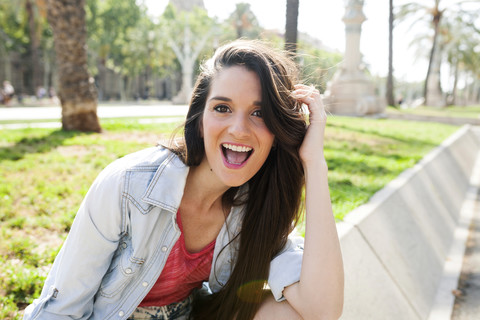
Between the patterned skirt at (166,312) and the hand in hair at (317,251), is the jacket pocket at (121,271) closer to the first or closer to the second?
the patterned skirt at (166,312)

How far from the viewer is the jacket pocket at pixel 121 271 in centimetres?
174

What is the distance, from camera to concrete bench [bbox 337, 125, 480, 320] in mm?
2738

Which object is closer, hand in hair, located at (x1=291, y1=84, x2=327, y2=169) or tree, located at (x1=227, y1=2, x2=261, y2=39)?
hand in hair, located at (x1=291, y1=84, x2=327, y2=169)

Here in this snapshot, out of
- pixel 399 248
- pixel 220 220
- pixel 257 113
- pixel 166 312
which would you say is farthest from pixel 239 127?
pixel 399 248

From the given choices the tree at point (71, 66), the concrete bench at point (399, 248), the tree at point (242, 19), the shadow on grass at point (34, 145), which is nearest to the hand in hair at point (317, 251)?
the concrete bench at point (399, 248)

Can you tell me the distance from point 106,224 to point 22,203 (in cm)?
275

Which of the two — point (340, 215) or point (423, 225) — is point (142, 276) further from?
point (423, 225)

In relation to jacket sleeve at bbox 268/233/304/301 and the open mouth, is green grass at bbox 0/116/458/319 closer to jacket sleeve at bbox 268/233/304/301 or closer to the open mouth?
the open mouth

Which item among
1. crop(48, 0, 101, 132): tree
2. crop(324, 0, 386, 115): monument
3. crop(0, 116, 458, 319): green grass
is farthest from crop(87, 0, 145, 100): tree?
crop(0, 116, 458, 319): green grass

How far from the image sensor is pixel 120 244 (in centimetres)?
180

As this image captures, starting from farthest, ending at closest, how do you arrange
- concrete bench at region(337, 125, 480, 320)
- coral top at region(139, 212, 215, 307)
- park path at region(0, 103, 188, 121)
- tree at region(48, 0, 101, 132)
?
park path at region(0, 103, 188, 121)
tree at region(48, 0, 101, 132)
concrete bench at region(337, 125, 480, 320)
coral top at region(139, 212, 215, 307)

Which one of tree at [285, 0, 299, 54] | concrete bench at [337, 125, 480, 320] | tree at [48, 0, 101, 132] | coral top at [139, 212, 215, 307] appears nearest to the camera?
coral top at [139, 212, 215, 307]

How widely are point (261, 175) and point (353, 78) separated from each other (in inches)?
727

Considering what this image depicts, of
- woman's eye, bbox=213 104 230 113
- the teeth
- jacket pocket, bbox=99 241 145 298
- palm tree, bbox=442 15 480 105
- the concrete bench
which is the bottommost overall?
the concrete bench
